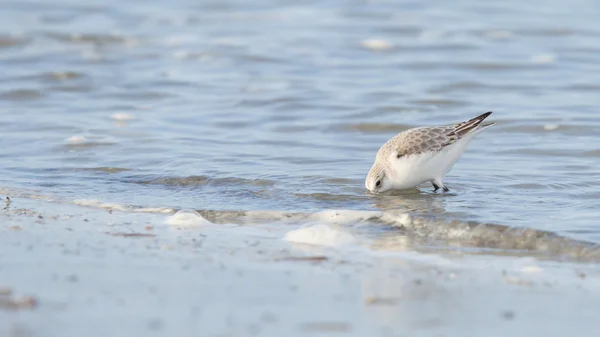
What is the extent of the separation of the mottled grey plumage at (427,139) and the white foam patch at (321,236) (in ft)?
6.23

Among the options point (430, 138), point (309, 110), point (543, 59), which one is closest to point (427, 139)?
point (430, 138)

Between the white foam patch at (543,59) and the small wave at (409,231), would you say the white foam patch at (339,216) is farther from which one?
the white foam patch at (543,59)

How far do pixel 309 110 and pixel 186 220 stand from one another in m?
4.57

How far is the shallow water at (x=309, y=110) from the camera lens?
23.4ft

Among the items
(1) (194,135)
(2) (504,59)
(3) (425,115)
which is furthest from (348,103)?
(2) (504,59)

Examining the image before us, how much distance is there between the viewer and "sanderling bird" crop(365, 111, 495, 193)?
781 centimetres

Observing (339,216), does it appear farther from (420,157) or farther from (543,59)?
(543,59)

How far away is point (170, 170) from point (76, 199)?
1279 millimetres

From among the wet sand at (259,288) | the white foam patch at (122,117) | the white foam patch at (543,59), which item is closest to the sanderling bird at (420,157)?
the wet sand at (259,288)

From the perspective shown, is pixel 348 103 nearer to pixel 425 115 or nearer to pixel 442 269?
pixel 425 115

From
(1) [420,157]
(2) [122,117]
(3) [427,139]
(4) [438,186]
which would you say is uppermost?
(3) [427,139]

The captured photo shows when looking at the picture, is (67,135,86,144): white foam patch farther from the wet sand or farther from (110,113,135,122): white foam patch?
the wet sand

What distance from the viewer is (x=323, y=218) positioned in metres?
6.78

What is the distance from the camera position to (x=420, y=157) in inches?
308
